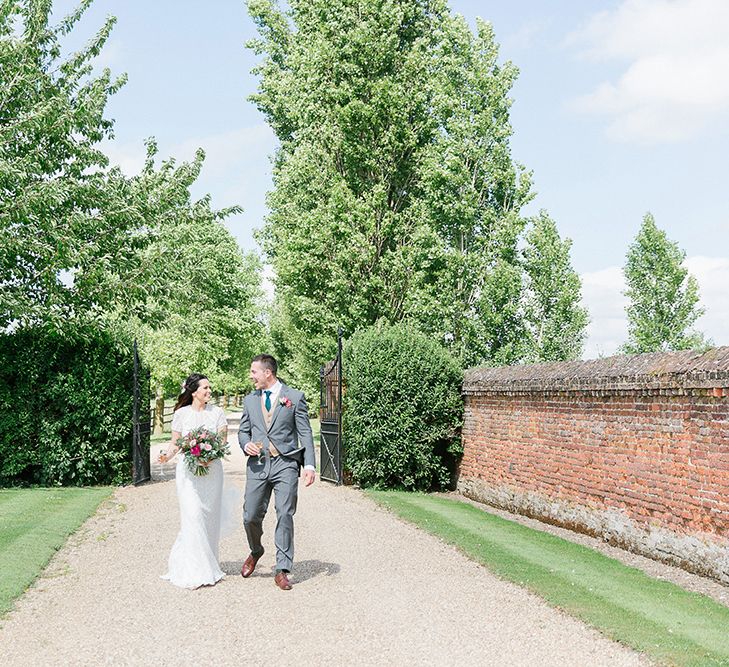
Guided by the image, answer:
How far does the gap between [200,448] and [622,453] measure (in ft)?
18.7

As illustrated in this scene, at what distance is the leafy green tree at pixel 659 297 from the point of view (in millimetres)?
31094

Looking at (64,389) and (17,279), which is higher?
(17,279)

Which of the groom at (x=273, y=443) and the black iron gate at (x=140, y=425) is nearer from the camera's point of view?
the groom at (x=273, y=443)

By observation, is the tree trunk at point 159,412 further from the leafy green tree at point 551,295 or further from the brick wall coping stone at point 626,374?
the brick wall coping stone at point 626,374

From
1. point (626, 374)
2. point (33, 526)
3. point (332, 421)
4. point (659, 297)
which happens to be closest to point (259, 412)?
point (626, 374)

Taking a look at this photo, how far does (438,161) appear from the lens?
25.6 meters

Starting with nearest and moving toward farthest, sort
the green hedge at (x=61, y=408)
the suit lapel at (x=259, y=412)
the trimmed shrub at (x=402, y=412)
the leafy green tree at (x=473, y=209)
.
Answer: the suit lapel at (x=259, y=412), the trimmed shrub at (x=402, y=412), the green hedge at (x=61, y=408), the leafy green tree at (x=473, y=209)

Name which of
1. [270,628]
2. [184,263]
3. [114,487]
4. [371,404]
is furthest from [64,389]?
[270,628]

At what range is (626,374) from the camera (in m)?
11.6

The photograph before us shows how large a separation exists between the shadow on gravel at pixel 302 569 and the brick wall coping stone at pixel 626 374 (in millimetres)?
4370

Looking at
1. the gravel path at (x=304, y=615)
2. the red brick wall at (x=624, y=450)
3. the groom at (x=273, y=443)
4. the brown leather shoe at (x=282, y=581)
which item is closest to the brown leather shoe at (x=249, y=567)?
the gravel path at (x=304, y=615)

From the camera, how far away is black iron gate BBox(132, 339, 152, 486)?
19062mm

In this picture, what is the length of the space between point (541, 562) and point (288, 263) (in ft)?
58.7

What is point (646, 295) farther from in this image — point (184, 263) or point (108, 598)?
point (108, 598)
